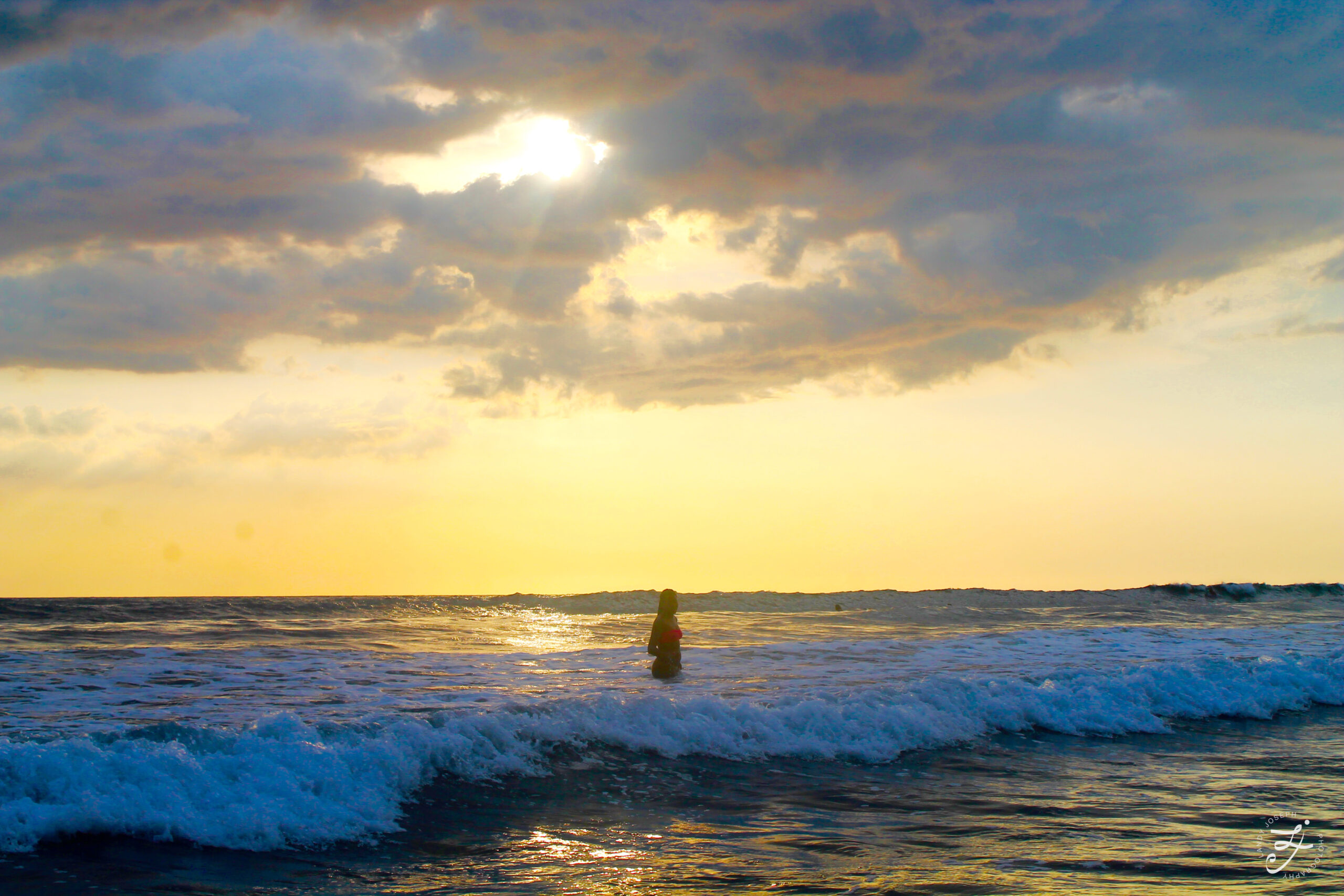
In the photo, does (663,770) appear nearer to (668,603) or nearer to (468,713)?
(468,713)

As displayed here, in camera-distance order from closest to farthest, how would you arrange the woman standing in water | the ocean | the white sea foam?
the ocean, the white sea foam, the woman standing in water

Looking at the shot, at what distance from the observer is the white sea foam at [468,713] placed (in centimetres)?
842

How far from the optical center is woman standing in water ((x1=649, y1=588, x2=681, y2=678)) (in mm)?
16859

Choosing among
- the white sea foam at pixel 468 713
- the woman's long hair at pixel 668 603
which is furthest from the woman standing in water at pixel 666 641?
the white sea foam at pixel 468 713

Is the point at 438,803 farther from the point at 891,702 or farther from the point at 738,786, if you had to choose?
the point at 891,702

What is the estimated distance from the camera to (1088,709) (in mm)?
15289

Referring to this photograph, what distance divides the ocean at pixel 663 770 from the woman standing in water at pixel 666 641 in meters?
0.52

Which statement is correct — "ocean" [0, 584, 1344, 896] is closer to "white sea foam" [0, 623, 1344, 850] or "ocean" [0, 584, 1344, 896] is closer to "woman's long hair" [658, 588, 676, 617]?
"white sea foam" [0, 623, 1344, 850]

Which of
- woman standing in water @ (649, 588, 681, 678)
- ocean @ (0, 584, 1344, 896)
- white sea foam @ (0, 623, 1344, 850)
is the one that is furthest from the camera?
woman standing in water @ (649, 588, 681, 678)

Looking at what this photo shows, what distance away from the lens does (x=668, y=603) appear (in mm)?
17078

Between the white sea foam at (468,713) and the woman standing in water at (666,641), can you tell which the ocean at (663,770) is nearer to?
the white sea foam at (468,713)

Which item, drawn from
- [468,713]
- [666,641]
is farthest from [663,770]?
[666,641]

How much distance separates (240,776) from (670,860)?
177 inches

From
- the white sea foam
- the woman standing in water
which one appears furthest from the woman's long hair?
the white sea foam
